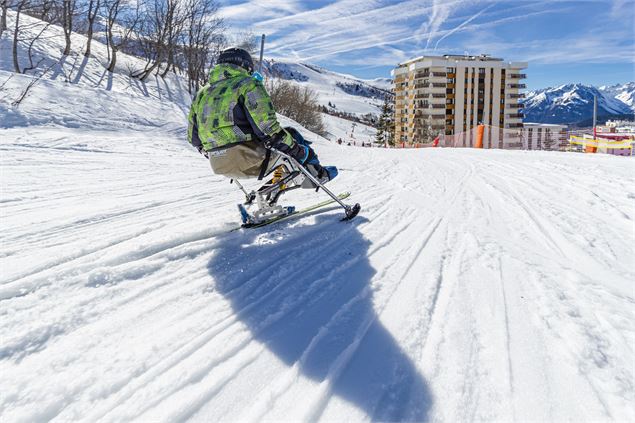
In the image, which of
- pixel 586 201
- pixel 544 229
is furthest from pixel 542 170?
pixel 544 229

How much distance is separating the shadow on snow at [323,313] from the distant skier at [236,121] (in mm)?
646

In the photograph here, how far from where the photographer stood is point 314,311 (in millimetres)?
2145

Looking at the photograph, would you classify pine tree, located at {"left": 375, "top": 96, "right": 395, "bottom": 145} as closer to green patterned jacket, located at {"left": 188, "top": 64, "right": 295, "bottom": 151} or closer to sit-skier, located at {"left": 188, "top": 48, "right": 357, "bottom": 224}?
sit-skier, located at {"left": 188, "top": 48, "right": 357, "bottom": 224}

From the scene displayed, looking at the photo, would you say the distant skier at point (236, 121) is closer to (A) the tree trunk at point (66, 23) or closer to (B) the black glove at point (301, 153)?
(B) the black glove at point (301, 153)

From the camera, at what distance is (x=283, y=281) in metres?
2.54

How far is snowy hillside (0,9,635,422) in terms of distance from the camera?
1.49 metres

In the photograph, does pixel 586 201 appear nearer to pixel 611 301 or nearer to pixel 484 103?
pixel 611 301

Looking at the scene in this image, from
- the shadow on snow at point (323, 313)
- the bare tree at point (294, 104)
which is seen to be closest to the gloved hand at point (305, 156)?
Result: the shadow on snow at point (323, 313)

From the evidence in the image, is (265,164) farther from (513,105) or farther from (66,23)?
(513,105)

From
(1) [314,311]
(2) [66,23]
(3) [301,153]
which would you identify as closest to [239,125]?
(3) [301,153]

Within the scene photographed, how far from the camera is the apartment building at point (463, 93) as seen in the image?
3568 inches

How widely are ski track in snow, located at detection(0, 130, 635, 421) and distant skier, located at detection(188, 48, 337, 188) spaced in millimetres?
610

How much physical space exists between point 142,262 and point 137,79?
2453cm

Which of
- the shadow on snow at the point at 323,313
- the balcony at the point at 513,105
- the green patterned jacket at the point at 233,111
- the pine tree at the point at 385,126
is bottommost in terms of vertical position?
the shadow on snow at the point at 323,313
